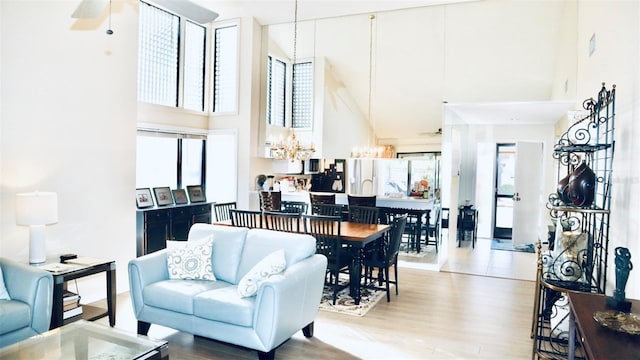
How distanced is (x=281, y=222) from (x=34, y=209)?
250cm

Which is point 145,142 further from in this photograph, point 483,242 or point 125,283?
point 483,242

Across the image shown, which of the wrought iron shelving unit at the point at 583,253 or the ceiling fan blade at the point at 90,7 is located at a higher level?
the ceiling fan blade at the point at 90,7

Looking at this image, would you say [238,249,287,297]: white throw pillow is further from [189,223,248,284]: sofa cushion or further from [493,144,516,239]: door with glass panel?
[493,144,516,239]: door with glass panel

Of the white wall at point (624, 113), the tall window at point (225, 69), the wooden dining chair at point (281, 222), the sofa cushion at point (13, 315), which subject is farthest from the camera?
the tall window at point (225, 69)

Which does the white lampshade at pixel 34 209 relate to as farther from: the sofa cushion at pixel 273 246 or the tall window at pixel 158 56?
the tall window at pixel 158 56

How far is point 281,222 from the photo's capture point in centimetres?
509

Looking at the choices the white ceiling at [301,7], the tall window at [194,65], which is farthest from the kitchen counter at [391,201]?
the white ceiling at [301,7]

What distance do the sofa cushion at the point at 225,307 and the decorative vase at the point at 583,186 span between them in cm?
250

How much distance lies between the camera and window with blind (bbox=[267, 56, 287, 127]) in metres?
8.25

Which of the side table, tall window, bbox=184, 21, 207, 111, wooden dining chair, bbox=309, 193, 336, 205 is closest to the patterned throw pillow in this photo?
the side table

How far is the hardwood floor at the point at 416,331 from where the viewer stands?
134 inches

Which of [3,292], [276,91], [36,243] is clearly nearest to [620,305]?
[3,292]

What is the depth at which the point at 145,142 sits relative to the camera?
6.50 metres

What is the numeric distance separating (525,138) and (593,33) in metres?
4.78
